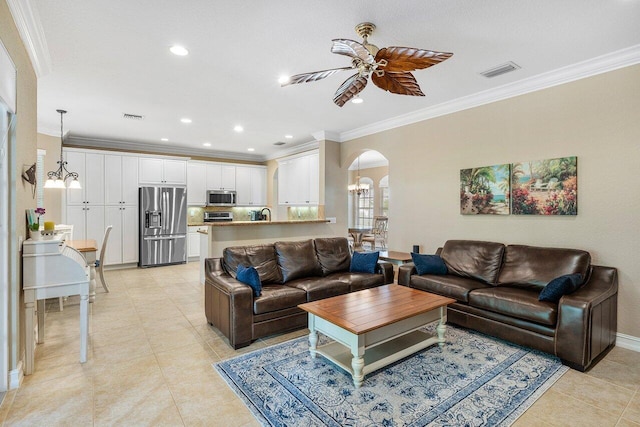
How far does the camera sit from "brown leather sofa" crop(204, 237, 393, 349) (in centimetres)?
308

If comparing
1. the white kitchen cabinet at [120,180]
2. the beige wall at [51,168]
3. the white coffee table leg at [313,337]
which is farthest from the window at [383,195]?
the beige wall at [51,168]

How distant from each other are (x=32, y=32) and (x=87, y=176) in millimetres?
4572

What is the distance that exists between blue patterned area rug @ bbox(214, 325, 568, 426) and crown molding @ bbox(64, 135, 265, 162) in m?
6.08

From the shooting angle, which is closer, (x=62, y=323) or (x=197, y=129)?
(x=62, y=323)

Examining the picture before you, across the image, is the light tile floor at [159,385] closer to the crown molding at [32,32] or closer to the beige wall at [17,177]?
the beige wall at [17,177]

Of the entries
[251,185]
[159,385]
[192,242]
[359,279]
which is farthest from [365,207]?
[159,385]

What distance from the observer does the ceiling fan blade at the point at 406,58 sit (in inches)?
86.9

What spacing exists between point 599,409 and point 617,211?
194 centimetres

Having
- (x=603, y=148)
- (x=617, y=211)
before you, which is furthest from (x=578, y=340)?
(x=603, y=148)

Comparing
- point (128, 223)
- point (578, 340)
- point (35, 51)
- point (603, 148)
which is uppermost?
point (35, 51)

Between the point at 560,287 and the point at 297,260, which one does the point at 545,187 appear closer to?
the point at 560,287

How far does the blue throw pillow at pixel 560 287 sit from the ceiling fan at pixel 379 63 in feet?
6.82

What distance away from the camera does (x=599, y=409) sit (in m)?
2.16

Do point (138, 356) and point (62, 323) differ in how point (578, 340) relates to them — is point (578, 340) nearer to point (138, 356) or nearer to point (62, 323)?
point (138, 356)
